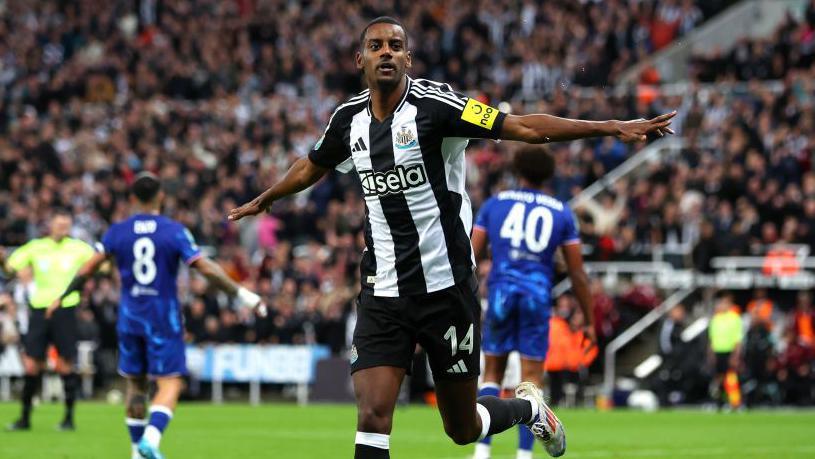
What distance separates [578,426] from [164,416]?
8.65 m

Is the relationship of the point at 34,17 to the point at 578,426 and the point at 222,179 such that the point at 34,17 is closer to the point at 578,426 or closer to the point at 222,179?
the point at 222,179

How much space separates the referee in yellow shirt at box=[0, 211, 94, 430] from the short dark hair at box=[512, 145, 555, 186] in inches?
288

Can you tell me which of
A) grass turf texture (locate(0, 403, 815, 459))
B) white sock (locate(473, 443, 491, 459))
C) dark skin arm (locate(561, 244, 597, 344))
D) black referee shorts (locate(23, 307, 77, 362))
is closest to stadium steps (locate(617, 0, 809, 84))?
grass turf texture (locate(0, 403, 815, 459))

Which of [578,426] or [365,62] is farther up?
[365,62]

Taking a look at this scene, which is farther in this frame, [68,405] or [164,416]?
[68,405]

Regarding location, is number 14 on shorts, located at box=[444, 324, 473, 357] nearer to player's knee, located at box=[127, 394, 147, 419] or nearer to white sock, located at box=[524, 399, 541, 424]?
white sock, located at box=[524, 399, 541, 424]

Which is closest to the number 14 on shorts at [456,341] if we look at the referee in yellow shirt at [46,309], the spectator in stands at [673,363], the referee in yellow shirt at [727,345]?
the referee in yellow shirt at [46,309]

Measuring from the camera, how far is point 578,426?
60.9ft

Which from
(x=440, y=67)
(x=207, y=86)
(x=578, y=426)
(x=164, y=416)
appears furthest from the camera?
(x=207, y=86)

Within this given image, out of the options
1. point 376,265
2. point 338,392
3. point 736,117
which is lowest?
point 338,392

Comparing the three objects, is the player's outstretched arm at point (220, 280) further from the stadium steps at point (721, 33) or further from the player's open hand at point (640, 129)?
the stadium steps at point (721, 33)

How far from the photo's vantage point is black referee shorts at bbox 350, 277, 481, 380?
25.4 feet

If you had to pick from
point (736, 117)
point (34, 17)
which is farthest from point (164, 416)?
point (34, 17)

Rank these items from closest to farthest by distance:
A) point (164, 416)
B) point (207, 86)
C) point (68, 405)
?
point (164, 416) → point (68, 405) → point (207, 86)
